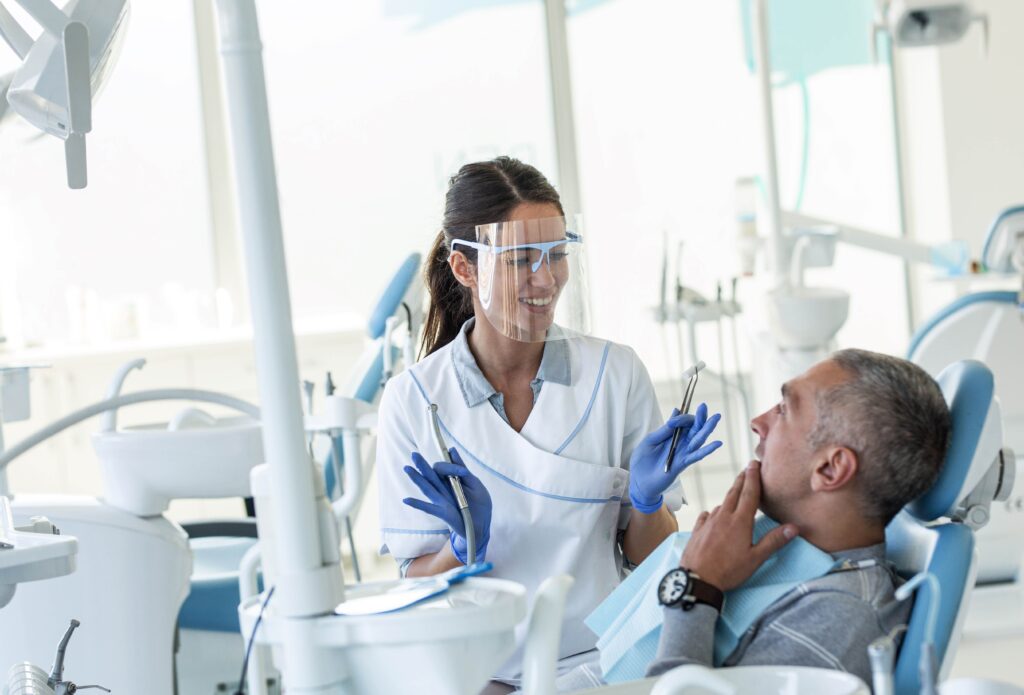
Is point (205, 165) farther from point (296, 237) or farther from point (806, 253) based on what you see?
point (806, 253)

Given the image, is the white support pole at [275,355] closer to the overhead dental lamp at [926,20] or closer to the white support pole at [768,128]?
the white support pole at [768,128]

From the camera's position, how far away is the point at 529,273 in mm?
1533

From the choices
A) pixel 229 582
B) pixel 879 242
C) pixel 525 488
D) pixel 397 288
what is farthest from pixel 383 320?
pixel 879 242

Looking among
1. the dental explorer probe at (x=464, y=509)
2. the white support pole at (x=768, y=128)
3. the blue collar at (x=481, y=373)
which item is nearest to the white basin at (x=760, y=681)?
the dental explorer probe at (x=464, y=509)

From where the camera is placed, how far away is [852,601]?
1255mm

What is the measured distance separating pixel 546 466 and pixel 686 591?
38 cm

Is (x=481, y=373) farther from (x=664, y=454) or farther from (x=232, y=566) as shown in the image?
(x=232, y=566)

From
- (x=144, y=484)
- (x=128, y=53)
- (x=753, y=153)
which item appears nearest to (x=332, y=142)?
(x=128, y=53)

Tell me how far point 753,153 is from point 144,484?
3.62 metres

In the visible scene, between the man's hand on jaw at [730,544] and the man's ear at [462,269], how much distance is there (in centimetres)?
49

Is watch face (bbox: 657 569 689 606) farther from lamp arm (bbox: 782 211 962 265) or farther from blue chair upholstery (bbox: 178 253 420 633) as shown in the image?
lamp arm (bbox: 782 211 962 265)

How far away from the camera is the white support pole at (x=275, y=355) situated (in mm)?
822

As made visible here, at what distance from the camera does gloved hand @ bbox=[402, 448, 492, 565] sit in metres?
1.46

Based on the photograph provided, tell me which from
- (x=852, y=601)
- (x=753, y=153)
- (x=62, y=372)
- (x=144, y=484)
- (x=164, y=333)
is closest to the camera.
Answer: (x=852, y=601)
